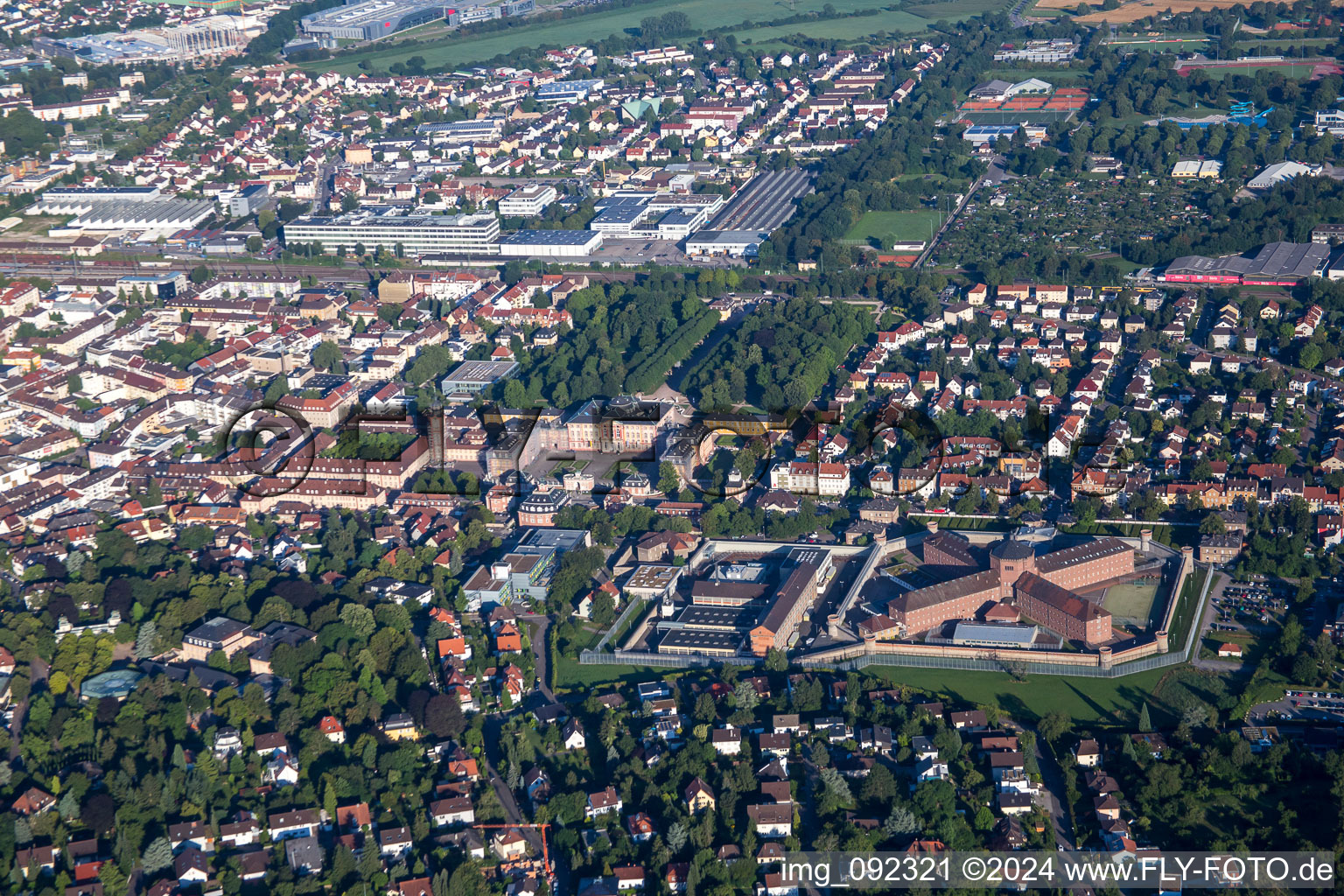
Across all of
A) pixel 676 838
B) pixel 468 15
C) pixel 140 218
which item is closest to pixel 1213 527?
pixel 676 838

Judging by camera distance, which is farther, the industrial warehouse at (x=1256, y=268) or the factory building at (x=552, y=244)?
the factory building at (x=552, y=244)

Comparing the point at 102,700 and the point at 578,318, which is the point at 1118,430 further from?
the point at 102,700

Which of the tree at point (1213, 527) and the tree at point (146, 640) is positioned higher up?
the tree at point (1213, 527)

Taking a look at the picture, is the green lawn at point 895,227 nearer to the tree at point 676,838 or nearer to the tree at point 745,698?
the tree at point 745,698

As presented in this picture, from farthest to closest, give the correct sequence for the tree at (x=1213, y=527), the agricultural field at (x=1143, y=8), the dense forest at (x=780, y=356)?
the agricultural field at (x=1143, y=8), the dense forest at (x=780, y=356), the tree at (x=1213, y=527)

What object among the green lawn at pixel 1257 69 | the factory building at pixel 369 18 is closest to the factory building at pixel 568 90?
the factory building at pixel 369 18

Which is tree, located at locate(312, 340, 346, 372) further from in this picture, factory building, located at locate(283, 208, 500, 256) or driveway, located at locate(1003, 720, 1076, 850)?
driveway, located at locate(1003, 720, 1076, 850)

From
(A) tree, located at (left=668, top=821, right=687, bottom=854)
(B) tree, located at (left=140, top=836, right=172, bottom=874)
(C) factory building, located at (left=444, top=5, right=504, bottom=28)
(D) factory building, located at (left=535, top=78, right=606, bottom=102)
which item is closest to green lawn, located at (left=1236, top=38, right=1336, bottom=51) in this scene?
(D) factory building, located at (left=535, top=78, right=606, bottom=102)

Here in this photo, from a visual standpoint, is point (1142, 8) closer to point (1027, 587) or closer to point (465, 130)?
point (465, 130)
